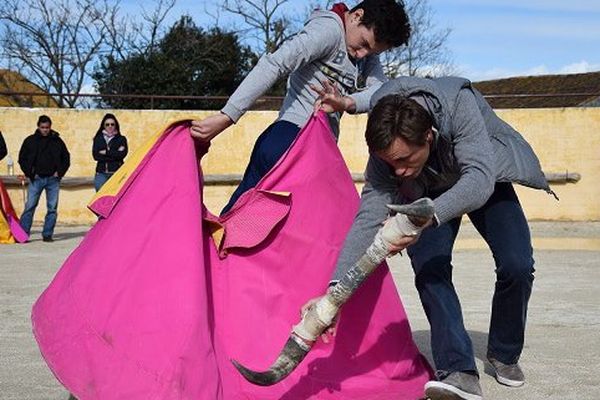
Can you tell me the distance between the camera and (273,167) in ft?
14.0

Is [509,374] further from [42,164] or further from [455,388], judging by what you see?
[42,164]

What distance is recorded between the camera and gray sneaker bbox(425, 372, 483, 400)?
3846 mm

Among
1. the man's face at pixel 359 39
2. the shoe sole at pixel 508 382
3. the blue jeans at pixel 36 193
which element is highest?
the man's face at pixel 359 39

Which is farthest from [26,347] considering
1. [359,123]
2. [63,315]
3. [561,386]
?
[359,123]

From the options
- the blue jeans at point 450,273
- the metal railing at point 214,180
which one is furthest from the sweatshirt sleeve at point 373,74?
the metal railing at point 214,180

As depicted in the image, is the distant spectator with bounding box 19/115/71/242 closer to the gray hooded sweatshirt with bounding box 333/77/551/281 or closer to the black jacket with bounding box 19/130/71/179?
the black jacket with bounding box 19/130/71/179

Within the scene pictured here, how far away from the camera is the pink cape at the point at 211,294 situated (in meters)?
3.63

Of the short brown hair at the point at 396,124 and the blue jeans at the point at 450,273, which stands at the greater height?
the short brown hair at the point at 396,124

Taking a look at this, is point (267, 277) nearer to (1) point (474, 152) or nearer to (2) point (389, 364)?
(2) point (389, 364)

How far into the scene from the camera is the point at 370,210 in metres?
3.99

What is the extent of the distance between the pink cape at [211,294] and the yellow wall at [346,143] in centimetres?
1280

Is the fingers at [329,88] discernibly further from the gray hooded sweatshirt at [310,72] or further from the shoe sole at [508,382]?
the shoe sole at [508,382]

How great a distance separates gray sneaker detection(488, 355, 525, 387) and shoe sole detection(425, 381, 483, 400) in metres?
0.73

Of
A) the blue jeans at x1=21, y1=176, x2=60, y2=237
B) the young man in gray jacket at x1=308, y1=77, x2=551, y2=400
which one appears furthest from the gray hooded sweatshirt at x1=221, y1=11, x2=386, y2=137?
the blue jeans at x1=21, y1=176, x2=60, y2=237
